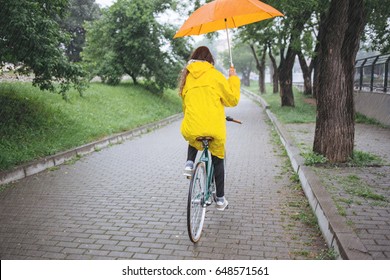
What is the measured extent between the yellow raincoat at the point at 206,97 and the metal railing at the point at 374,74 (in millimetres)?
11509

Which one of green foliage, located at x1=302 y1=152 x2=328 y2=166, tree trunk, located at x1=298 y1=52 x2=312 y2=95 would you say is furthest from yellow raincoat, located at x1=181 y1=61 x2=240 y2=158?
tree trunk, located at x1=298 y1=52 x2=312 y2=95

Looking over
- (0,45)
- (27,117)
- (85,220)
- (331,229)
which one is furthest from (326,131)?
(27,117)

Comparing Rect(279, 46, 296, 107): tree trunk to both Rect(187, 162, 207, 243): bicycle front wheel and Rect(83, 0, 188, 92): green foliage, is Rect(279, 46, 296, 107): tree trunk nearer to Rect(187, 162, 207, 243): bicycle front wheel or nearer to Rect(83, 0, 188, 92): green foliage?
Rect(83, 0, 188, 92): green foliage

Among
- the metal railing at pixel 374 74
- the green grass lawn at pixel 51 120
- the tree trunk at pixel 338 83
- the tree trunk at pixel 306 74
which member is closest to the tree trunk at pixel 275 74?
the tree trunk at pixel 306 74

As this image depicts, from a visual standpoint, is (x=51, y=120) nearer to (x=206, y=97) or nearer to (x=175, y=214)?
Result: (x=175, y=214)

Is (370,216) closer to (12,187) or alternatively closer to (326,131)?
(326,131)

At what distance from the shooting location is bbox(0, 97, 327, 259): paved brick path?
3775mm

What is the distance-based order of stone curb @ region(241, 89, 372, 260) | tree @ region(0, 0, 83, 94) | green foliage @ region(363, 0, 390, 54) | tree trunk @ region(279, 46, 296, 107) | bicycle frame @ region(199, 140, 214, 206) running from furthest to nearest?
1. tree trunk @ region(279, 46, 296, 107)
2. green foliage @ region(363, 0, 390, 54)
3. tree @ region(0, 0, 83, 94)
4. bicycle frame @ region(199, 140, 214, 206)
5. stone curb @ region(241, 89, 372, 260)

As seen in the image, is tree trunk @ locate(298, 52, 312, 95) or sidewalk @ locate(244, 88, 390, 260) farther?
tree trunk @ locate(298, 52, 312, 95)

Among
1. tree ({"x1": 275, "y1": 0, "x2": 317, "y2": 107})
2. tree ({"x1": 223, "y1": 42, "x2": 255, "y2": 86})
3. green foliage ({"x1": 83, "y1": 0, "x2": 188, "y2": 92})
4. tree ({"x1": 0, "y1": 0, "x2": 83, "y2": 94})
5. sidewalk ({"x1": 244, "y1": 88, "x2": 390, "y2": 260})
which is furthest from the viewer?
tree ({"x1": 223, "y1": 42, "x2": 255, "y2": 86})

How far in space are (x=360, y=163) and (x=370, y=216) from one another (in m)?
2.50

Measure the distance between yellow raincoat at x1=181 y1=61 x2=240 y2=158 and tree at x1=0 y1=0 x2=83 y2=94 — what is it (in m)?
4.96

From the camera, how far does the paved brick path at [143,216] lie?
3775 mm

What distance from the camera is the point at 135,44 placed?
20.0m
